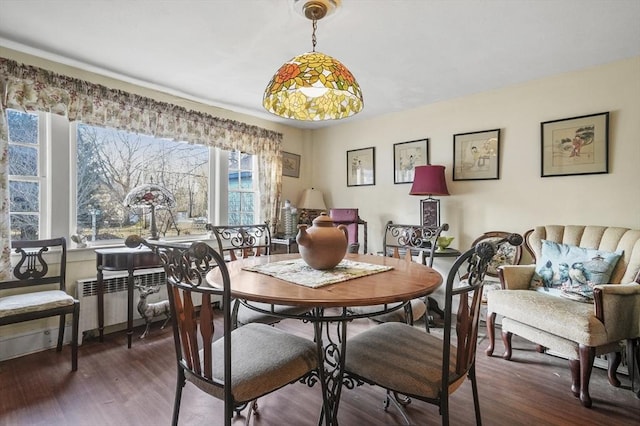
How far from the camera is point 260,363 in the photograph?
1.31 metres

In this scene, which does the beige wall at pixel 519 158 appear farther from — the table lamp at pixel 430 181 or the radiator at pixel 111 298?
the radiator at pixel 111 298

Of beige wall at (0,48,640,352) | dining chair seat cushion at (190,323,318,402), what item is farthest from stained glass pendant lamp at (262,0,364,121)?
beige wall at (0,48,640,352)

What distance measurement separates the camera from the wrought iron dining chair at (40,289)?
214cm

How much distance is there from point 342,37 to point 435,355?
6.59ft

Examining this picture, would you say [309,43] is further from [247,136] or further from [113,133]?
[113,133]

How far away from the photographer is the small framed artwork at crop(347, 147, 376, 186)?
13.6 ft

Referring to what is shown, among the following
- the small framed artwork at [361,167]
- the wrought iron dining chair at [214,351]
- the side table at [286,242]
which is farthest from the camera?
the small framed artwork at [361,167]

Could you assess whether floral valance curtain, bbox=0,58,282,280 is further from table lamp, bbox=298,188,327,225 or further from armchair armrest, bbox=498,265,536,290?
armchair armrest, bbox=498,265,536,290

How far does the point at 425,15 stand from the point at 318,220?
4.64ft

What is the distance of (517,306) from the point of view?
2.33 metres

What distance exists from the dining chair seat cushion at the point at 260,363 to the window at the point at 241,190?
8.39 feet

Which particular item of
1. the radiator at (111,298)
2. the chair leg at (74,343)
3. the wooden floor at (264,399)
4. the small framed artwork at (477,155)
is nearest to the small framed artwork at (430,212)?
the small framed artwork at (477,155)

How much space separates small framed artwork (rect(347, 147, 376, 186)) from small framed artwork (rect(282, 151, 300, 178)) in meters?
0.73

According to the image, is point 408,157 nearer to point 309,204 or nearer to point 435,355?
point 309,204
